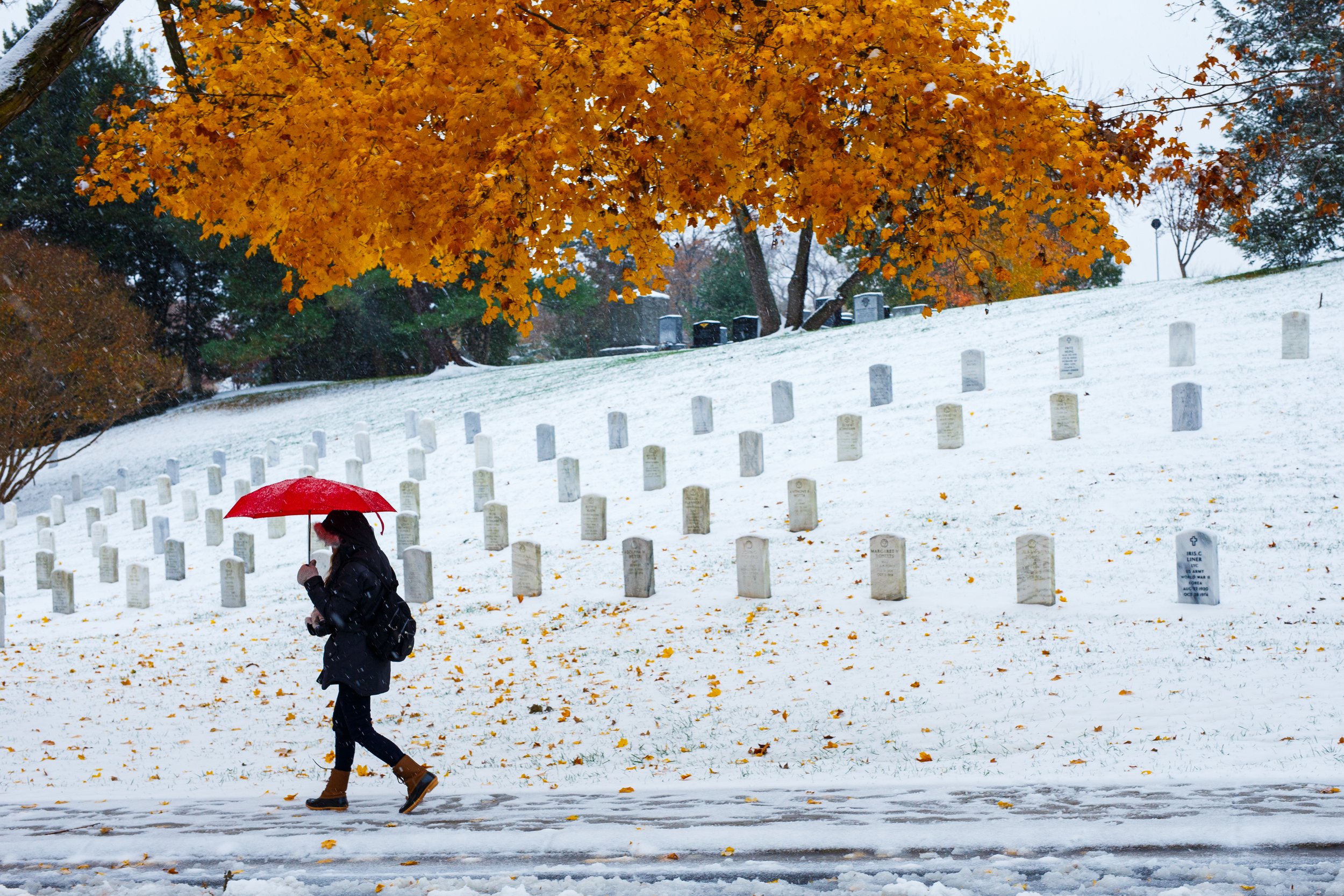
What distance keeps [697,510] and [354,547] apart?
6635 mm

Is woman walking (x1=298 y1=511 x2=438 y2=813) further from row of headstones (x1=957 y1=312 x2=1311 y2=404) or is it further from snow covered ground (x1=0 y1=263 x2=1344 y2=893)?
row of headstones (x1=957 y1=312 x2=1311 y2=404)

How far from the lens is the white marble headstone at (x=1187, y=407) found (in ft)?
37.1

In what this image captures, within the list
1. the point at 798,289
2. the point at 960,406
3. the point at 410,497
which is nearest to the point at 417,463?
the point at 410,497

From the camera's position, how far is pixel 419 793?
194 inches

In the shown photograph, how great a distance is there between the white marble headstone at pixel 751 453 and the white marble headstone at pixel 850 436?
0.91 meters

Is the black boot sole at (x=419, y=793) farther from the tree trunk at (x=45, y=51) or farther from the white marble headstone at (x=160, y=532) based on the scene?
the white marble headstone at (x=160, y=532)

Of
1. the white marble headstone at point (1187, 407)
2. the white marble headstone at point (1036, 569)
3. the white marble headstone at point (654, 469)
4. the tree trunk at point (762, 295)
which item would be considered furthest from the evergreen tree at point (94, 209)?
the white marble headstone at point (1036, 569)

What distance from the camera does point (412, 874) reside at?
13.0 feet

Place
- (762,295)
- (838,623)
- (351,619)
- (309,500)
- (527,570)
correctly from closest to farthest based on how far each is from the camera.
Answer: (351,619), (309,500), (838,623), (527,570), (762,295)

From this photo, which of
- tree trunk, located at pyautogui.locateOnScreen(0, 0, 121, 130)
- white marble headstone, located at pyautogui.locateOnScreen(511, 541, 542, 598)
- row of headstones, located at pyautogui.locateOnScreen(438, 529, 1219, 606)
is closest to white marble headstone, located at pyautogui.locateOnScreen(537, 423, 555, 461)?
row of headstones, located at pyautogui.locateOnScreen(438, 529, 1219, 606)

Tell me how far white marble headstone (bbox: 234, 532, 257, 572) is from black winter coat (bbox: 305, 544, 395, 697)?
9.04m

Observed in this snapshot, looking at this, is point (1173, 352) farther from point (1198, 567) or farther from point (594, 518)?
point (594, 518)

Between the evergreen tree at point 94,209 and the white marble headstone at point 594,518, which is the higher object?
the evergreen tree at point 94,209

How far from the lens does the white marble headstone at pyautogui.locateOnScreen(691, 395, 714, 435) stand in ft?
51.1
